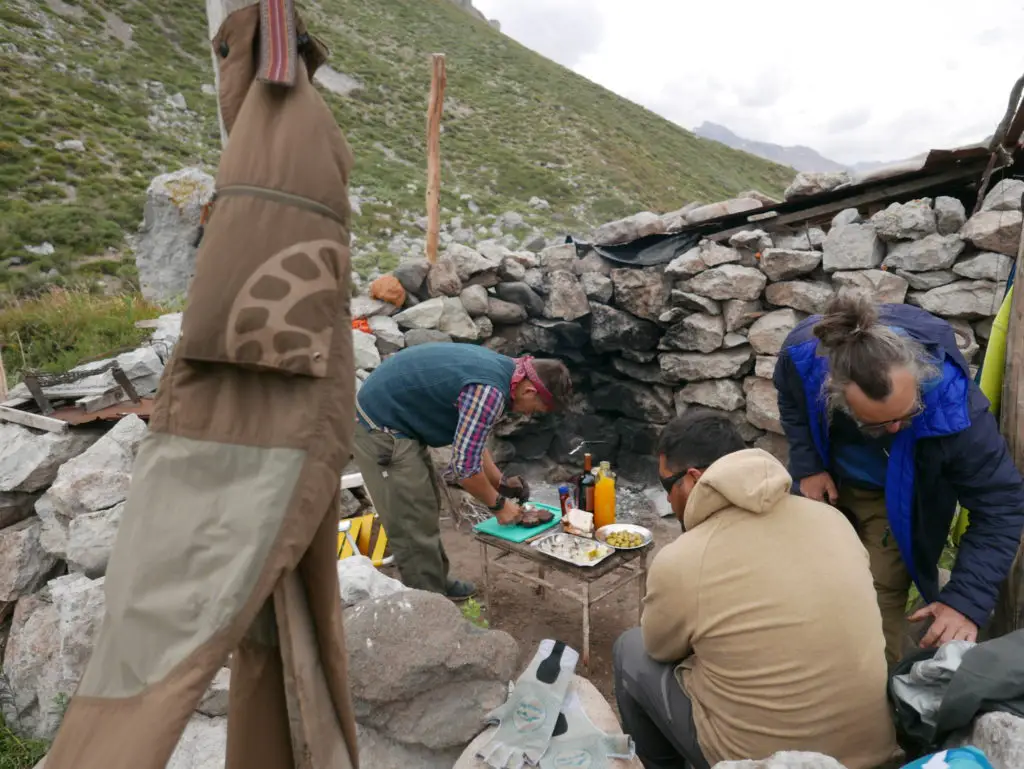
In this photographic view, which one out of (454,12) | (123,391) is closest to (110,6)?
(454,12)

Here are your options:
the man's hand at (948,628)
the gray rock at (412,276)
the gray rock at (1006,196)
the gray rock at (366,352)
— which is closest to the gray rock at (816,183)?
the gray rock at (1006,196)

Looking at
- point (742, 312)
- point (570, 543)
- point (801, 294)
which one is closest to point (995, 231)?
point (801, 294)

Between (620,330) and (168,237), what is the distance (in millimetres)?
5975

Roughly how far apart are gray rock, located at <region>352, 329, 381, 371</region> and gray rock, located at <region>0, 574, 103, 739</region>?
2.74 m

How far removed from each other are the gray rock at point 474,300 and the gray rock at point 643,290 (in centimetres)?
142

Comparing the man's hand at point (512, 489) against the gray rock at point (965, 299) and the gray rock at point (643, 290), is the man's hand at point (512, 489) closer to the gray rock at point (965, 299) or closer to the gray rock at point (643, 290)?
the gray rock at point (643, 290)

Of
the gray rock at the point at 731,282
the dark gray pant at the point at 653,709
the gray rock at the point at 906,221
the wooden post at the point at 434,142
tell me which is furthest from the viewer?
the wooden post at the point at 434,142

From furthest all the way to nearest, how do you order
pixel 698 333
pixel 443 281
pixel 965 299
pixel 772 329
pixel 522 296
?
1. pixel 522 296
2. pixel 443 281
3. pixel 698 333
4. pixel 772 329
5. pixel 965 299

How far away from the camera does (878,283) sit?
534 centimetres

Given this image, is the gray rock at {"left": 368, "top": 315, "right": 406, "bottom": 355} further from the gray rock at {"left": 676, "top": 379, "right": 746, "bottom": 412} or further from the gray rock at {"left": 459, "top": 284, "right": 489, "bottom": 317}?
the gray rock at {"left": 676, "top": 379, "right": 746, "bottom": 412}

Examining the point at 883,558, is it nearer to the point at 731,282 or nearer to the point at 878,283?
the point at 878,283

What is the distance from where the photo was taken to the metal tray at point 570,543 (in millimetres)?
3529

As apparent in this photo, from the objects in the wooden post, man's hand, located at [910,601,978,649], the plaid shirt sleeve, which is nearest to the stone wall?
the wooden post

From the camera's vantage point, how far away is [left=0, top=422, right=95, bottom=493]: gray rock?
3.86m
